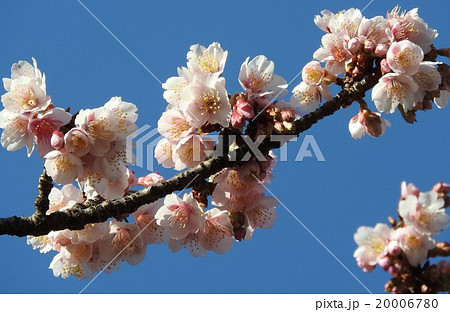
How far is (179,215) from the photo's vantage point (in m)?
4.47

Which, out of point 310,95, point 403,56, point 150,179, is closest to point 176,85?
point 150,179

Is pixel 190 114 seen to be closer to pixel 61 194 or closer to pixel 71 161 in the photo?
pixel 71 161

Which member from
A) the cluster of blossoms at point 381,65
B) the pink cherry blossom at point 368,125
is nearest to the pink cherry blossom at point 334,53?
the cluster of blossoms at point 381,65

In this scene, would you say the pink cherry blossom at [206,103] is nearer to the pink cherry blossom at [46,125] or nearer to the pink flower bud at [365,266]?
the pink cherry blossom at [46,125]

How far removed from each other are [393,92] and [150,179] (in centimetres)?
166

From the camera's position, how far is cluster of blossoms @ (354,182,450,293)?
9.51 feet

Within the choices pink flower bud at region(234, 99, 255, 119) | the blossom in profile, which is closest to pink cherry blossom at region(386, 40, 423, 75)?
pink flower bud at region(234, 99, 255, 119)

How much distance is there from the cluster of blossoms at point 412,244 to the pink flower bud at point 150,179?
1.92m

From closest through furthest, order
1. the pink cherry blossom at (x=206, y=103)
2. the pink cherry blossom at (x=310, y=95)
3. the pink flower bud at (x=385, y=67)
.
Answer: the pink cherry blossom at (x=206, y=103)
the pink flower bud at (x=385, y=67)
the pink cherry blossom at (x=310, y=95)

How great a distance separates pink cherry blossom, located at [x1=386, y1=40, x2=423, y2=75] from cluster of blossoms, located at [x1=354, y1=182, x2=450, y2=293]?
1508 mm

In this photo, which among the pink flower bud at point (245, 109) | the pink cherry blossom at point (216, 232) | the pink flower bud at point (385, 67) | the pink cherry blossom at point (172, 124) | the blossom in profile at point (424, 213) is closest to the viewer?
the blossom in profile at point (424, 213)

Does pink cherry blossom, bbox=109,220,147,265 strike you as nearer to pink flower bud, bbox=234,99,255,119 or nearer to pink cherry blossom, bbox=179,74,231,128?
pink cherry blossom, bbox=179,74,231,128

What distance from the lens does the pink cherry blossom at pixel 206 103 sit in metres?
4.18

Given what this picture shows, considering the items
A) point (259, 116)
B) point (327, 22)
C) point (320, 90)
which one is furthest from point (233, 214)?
point (327, 22)
